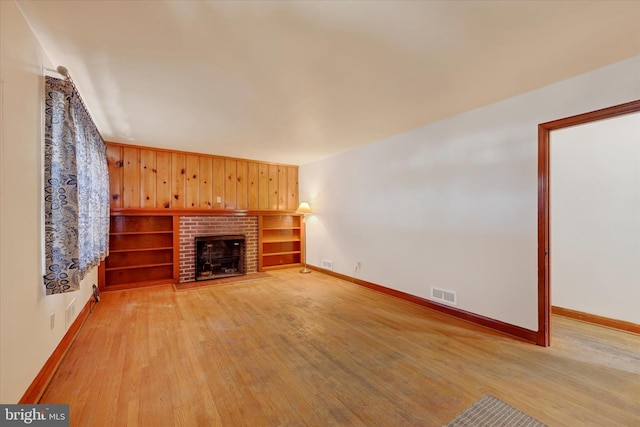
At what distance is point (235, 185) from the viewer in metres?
5.49

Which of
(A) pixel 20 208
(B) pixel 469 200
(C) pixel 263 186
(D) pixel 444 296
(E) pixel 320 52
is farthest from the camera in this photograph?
(C) pixel 263 186

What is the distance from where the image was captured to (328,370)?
6.89 ft

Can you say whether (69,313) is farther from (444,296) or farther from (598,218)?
(598,218)

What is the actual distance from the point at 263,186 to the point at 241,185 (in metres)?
0.50

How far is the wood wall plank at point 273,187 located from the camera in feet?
19.6

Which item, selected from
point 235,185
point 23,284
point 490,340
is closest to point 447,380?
point 490,340

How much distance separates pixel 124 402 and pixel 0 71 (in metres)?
2.10

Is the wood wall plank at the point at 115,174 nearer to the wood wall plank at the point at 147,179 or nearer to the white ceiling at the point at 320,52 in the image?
the wood wall plank at the point at 147,179

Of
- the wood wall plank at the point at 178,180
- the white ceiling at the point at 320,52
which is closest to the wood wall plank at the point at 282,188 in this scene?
the wood wall plank at the point at 178,180

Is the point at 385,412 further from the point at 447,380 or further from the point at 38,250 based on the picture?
the point at 38,250

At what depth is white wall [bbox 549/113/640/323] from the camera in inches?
110

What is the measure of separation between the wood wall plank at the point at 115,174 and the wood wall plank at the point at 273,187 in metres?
2.75

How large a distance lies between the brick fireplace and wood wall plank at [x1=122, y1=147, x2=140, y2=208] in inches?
Answer: 32.2

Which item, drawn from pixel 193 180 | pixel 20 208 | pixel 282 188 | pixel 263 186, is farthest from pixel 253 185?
pixel 20 208
